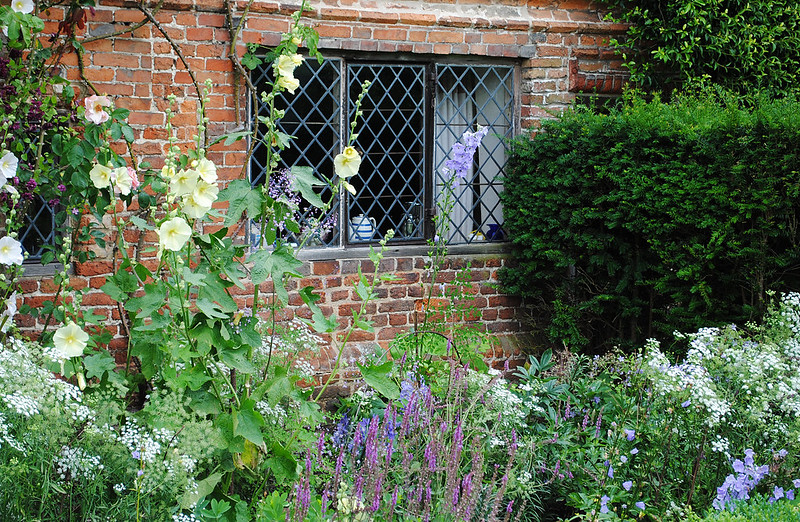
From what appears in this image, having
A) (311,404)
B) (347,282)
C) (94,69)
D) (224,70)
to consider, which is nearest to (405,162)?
(347,282)

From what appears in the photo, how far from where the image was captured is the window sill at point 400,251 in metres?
5.39

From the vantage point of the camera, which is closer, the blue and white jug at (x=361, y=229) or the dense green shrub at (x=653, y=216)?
the dense green shrub at (x=653, y=216)

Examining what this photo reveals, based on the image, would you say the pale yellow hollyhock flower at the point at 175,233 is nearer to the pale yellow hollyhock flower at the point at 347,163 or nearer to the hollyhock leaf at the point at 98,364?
the pale yellow hollyhock flower at the point at 347,163

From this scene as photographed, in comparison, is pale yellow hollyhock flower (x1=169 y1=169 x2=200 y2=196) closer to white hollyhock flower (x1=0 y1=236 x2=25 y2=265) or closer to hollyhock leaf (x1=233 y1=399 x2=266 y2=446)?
hollyhock leaf (x1=233 y1=399 x2=266 y2=446)

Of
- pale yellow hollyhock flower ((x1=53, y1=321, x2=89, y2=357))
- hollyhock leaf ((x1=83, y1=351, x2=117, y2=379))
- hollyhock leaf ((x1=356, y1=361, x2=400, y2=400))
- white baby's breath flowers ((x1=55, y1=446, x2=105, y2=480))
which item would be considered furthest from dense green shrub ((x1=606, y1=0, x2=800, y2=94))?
white baby's breath flowers ((x1=55, y1=446, x2=105, y2=480))

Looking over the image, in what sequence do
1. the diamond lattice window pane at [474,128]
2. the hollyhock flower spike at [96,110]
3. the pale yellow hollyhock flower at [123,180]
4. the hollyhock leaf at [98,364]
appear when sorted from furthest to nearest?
the diamond lattice window pane at [474,128], the hollyhock flower spike at [96,110], the pale yellow hollyhock flower at [123,180], the hollyhock leaf at [98,364]

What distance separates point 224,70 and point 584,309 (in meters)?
2.96

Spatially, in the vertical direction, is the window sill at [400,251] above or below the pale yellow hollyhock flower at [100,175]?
below

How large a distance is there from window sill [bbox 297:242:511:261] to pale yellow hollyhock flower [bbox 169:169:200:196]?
8.39ft

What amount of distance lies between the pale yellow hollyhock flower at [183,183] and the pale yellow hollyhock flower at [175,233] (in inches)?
5.3

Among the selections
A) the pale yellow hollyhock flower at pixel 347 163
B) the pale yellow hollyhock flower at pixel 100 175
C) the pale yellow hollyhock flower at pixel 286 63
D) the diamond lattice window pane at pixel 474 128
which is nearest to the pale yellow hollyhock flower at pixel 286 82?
the pale yellow hollyhock flower at pixel 286 63

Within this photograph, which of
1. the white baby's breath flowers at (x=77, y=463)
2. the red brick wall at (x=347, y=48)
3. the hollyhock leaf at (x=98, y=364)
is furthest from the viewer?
the red brick wall at (x=347, y=48)

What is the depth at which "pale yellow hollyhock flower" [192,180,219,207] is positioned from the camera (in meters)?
2.73

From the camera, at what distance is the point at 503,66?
6.02 metres
